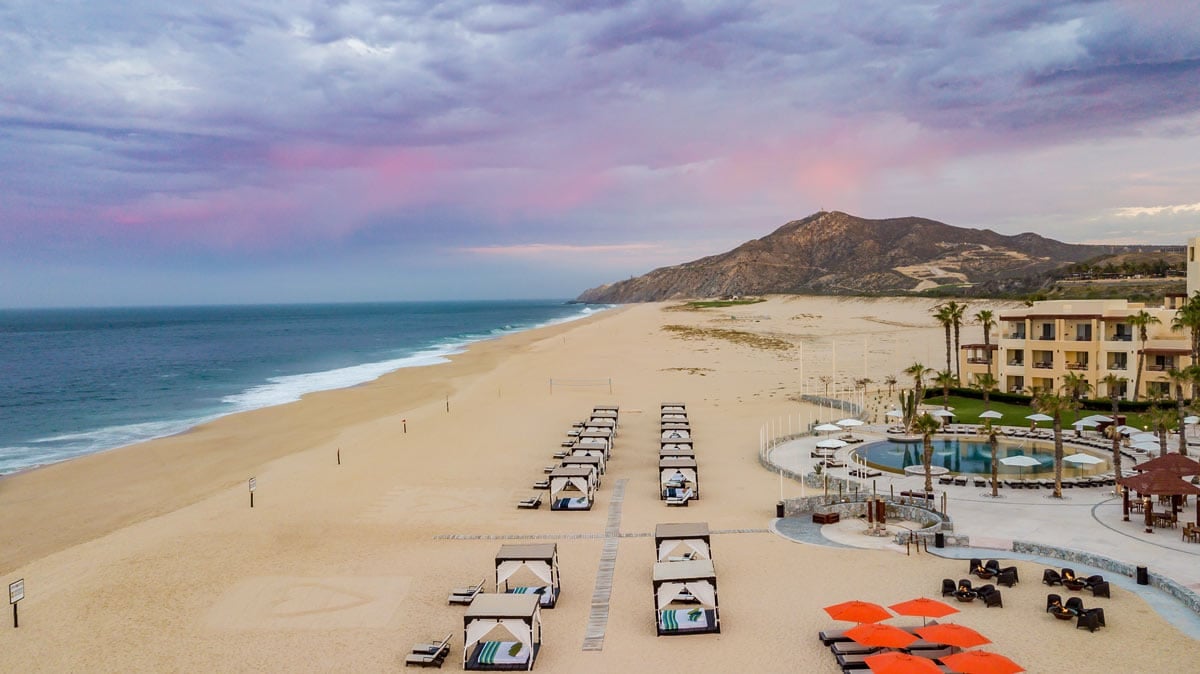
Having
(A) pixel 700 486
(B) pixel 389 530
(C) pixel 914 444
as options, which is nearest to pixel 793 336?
(C) pixel 914 444

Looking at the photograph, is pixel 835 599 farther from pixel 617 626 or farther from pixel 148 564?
pixel 148 564

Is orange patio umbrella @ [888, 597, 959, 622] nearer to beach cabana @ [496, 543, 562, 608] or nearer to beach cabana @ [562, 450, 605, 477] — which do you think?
beach cabana @ [496, 543, 562, 608]

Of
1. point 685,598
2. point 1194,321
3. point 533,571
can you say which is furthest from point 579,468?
point 1194,321

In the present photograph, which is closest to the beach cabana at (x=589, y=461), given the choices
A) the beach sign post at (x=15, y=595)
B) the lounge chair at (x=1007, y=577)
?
the lounge chair at (x=1007, y=577)

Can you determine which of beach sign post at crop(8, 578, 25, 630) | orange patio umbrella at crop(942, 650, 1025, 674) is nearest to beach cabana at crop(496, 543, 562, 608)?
orange patio umbrella at crop(942, 650, 1025, 674)

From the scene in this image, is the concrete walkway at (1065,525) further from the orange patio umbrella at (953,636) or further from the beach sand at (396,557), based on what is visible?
the orange patio umbrella at (953,636)

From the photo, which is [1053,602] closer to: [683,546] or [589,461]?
[683,546]
